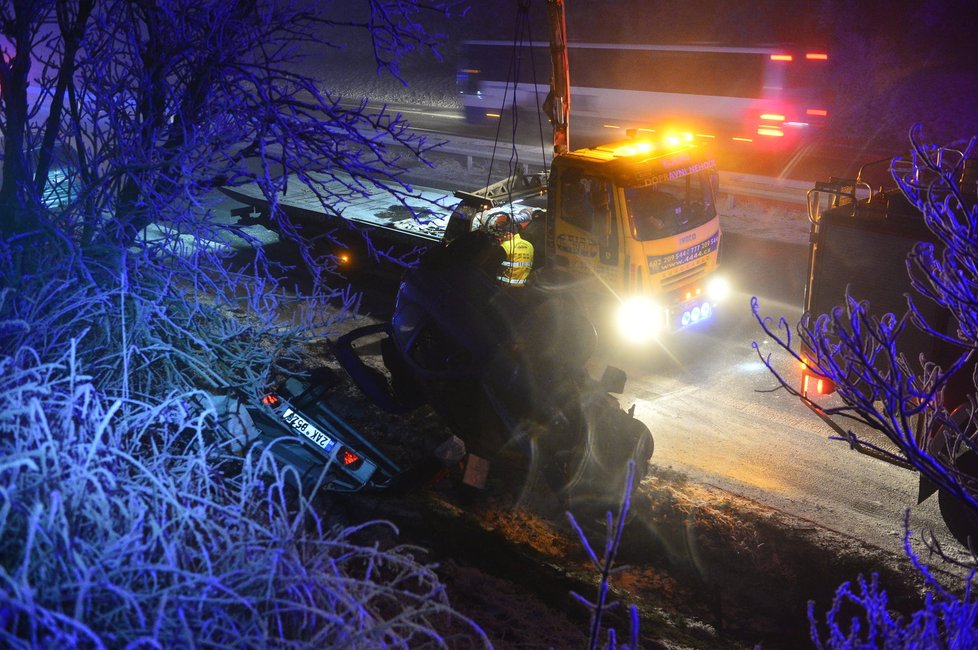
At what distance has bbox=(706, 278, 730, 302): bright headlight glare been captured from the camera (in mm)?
9825

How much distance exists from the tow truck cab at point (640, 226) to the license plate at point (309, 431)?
4.07m

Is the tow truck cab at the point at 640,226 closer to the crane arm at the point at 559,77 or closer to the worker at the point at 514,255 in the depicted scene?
the worker at the point at 514,255

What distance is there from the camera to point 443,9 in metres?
6.74

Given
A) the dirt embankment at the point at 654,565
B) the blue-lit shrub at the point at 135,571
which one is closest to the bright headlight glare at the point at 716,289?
the dirt embankment at the point at 654,565

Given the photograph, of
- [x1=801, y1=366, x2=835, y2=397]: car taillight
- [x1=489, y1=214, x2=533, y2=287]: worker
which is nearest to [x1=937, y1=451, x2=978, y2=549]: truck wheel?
[x1=801, y1=366, x2=835, y2=397]: car taillight

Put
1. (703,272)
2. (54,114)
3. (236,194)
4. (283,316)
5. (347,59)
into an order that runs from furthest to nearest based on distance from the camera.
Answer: (347,59)
(236,194)
(283,316)
(703,272)
(54,114)

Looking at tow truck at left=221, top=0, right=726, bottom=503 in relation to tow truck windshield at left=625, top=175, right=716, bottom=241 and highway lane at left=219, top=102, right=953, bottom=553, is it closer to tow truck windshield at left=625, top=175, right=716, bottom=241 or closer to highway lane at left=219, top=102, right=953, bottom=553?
tow truck windshield at left=625, top=175, right=716, bottom=241

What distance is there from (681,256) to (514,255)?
1.97 metres

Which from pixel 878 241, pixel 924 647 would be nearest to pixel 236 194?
pixel 878 241

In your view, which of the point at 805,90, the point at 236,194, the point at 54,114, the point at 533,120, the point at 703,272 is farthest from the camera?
the point at 533,120

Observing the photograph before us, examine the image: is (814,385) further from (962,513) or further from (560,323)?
(560,323)

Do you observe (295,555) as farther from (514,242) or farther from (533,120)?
(533,120)

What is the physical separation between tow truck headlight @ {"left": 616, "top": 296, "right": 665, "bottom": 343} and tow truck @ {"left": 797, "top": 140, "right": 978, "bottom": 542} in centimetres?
210

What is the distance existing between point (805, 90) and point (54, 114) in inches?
651
